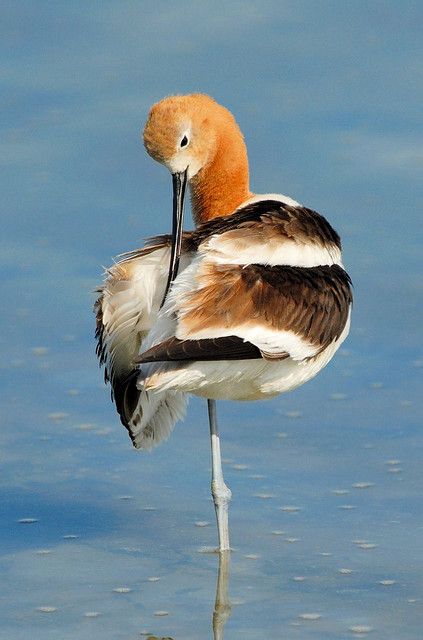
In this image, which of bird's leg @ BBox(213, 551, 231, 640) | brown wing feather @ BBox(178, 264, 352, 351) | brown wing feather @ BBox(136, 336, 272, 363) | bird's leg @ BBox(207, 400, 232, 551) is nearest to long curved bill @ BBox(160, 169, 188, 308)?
brown wing feather @ BBox(178, 264, 352, 351)

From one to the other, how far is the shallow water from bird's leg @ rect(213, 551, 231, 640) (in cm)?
3

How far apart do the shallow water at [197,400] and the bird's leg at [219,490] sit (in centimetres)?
8

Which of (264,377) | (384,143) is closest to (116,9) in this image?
(384,143)

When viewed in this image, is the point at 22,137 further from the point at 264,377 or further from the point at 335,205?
the point at 264,377

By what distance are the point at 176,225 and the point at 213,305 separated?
2.18 feet

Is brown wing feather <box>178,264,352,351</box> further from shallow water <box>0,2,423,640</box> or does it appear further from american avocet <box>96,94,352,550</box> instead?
shallow water <box>0,2,423,640</box>

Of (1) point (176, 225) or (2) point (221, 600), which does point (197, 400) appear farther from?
(2) point (221, 600)

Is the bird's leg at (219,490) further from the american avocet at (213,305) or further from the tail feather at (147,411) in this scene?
the tail feather at (147,411)

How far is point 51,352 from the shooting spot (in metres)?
8.39

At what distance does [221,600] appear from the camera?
6.40 metres

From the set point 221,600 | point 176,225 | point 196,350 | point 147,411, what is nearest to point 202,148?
point 176,225

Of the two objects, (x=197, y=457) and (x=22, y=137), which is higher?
(x=22, y=137)

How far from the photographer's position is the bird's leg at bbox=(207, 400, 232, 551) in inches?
268

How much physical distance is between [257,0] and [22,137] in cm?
198
